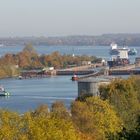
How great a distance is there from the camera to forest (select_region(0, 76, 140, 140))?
7883mm

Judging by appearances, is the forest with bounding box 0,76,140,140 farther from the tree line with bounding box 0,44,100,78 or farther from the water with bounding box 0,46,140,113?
the tree line with bounding box 0,44,100,78

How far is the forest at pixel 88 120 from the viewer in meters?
7.88

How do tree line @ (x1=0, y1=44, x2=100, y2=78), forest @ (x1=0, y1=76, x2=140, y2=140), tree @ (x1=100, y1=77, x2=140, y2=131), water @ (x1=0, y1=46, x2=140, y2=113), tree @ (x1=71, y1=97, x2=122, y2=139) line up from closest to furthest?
1. forest @ (x1=0, y1=76, x2=140, y2=140)
2. tree @ (x1=71, y1=97, x2=122, y2=139)
3. tree @ (x1=100, y1=77, x2=140, y2=131)
4. water @ (x1=0, y1=46, x2=140, y2=113)
5. tree line @ (x1=0, y1=44, x2=100, y2=78)

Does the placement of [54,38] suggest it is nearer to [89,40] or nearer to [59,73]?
[89,40]

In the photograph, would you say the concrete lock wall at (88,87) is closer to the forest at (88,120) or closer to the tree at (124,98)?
the forest at (88,120)

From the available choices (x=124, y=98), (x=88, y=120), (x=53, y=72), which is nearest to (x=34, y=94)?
(x=124, y=98)

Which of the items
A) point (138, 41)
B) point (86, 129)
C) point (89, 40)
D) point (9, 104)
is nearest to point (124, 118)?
point (86, 129)

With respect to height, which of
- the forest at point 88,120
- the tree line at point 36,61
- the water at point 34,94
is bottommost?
the water at point 34,94

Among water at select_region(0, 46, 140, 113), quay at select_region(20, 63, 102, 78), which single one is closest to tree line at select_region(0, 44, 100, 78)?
quay at select_region(20, 63, 102, 78)

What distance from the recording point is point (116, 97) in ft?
47.2

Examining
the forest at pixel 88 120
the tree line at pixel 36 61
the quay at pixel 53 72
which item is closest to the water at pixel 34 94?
the quay at pixel 53 72

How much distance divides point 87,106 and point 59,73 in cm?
2566

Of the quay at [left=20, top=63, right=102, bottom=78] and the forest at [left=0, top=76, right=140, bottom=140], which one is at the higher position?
the forest at [left=0, top=76, right=140, bottom=140]

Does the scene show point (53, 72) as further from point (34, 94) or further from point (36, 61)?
point (34, 94)
